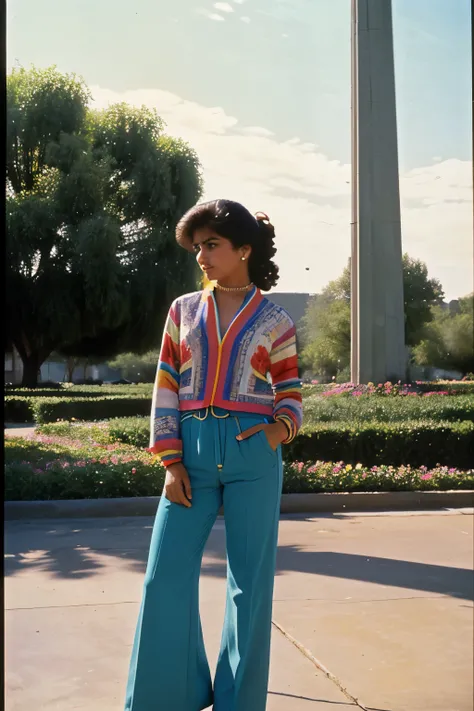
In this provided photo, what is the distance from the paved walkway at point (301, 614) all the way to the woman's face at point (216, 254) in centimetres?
161

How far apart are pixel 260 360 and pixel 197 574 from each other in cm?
64

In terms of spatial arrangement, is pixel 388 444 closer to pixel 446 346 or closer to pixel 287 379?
pixel 287 379

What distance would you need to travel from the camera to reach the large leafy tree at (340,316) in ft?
101

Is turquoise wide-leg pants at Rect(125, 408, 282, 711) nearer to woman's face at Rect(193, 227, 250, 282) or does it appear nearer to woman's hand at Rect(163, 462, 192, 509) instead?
woman's hand at Rect(163, 462, 192, 509)

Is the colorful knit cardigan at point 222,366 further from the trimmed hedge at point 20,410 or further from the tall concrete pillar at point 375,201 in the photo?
the trimmed hedge at point 20,410

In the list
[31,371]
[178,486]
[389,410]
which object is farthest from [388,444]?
[31,371]

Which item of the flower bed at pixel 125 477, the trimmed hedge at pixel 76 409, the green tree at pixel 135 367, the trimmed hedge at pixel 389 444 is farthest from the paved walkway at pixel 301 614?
the green tree at pixel 135 367

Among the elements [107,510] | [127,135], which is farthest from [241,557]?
[127,135]

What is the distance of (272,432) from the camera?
2678 mm

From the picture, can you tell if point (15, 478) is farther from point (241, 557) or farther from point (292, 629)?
point (241, 557)

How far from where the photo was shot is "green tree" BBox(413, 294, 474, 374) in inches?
914

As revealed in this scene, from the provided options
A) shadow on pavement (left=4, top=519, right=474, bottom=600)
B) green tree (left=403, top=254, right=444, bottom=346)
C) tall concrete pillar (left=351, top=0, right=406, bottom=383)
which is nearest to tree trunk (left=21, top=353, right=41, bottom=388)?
green tree (left=403, top=254, right=444, bottom=346)

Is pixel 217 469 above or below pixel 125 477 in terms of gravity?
above

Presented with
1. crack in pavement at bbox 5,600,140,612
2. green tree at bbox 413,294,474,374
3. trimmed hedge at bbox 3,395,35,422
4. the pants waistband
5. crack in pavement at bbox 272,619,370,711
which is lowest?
crack in pavement at bbox 5,600,140,612
